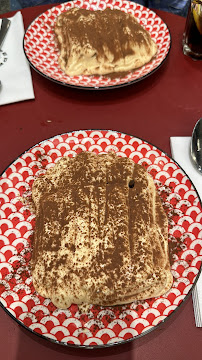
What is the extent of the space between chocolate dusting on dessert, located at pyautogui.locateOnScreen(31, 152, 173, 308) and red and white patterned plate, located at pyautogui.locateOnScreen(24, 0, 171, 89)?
0.48 meters

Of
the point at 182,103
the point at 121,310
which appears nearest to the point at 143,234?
the point at 121,310

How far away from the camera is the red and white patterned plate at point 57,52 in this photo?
1.47m

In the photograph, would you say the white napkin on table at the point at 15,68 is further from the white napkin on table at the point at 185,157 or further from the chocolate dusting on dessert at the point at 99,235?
the white napkin on table at the point at 185,157

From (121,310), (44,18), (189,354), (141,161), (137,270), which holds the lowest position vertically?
(189,354)

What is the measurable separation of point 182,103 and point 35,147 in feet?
2.31

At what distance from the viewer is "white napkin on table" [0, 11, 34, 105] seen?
4.75ft

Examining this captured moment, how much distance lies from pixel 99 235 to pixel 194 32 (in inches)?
→ 43.8

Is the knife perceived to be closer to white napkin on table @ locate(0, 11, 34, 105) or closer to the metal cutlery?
white napkin on table @ locate(0, 11, 34, 105)

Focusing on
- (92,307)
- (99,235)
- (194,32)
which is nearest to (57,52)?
(194,32)

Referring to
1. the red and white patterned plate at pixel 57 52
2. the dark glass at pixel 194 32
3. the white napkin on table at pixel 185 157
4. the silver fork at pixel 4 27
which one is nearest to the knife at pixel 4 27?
the silver fork at pixel 4 27

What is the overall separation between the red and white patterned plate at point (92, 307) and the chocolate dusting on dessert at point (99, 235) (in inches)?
1.3

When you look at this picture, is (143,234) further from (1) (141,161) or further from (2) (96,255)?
(1) (141,161)

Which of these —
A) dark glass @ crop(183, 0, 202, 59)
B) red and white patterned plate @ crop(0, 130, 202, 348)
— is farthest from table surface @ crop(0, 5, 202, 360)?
red and white patterned plate @ crop(0, 130, 202, 348)

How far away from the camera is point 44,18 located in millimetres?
1729
